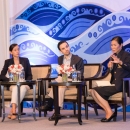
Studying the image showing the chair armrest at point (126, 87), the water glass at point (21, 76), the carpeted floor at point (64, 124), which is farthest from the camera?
the water glass at point (21, 76)

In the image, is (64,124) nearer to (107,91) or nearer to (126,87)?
(107,91)

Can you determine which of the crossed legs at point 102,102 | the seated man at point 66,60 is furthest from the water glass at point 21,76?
the crossed legs at point 102,102

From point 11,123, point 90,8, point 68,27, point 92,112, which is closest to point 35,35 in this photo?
point 68,27

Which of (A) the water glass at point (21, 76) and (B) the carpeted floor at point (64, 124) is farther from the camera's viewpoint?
(A) the water glass at point (21, 76)

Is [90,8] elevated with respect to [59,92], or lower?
elevated

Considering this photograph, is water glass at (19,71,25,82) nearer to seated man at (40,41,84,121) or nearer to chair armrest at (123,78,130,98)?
seated man at (40,41,84,121)

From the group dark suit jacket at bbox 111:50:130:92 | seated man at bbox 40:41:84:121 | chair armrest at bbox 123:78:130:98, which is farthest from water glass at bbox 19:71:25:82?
chair armrest at bbox 123:78:130:98

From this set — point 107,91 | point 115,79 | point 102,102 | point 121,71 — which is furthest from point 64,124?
point 121,71

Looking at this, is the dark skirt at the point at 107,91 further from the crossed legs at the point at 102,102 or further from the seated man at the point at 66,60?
the seated man at the point at 66,60

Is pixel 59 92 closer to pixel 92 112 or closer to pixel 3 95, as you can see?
pixel 3 95

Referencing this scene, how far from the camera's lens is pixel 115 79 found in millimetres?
6340

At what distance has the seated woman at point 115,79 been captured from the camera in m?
6.17

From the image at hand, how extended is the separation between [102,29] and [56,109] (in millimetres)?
2356

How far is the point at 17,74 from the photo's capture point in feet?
21.3
